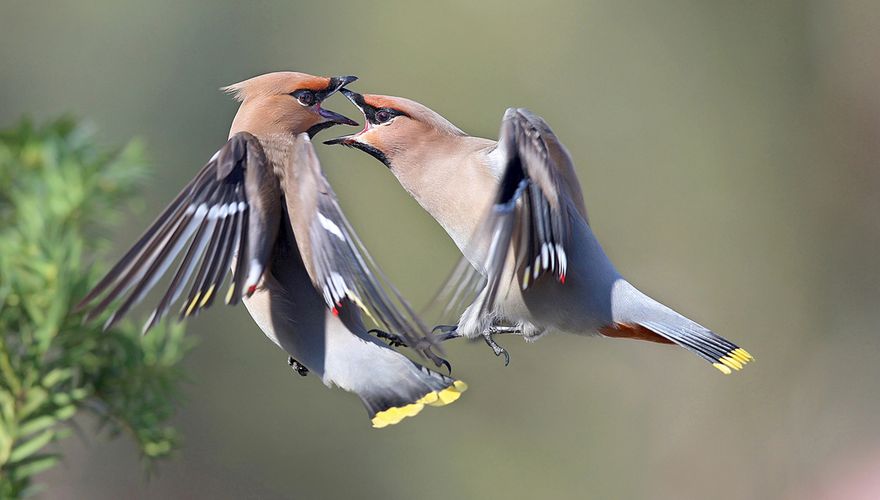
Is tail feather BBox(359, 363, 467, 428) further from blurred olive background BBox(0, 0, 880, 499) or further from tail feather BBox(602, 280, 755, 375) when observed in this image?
blurred olive background BBox(0, 0, 880, 499)

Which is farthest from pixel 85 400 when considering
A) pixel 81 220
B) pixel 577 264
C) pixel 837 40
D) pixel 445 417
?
pixel 837 40

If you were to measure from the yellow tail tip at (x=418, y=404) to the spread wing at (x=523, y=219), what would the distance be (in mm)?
99

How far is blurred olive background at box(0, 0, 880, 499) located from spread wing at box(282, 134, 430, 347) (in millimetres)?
2025

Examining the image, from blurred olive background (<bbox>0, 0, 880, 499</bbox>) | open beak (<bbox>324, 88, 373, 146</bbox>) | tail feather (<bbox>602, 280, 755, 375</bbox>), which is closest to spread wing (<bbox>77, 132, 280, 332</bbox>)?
open beak (<bbox>324, 88, 373, 146</bbox>)

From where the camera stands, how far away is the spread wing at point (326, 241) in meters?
1.14

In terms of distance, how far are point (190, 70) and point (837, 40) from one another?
263 centimetres

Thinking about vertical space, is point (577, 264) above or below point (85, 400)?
above

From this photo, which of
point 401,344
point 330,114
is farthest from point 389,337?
point 330,114

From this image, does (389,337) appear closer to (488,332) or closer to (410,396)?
(410,396)

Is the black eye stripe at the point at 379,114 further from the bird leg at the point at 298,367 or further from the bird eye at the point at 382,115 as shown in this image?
the bird leg at the point at 298,367

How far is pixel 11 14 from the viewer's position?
3.73 meters

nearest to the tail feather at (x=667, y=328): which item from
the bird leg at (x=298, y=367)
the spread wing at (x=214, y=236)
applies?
the bird leg at (x=298, y=367)

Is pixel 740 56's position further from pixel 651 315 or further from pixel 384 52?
pixel 651 315

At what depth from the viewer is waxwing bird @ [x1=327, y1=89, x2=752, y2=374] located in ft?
4.27
